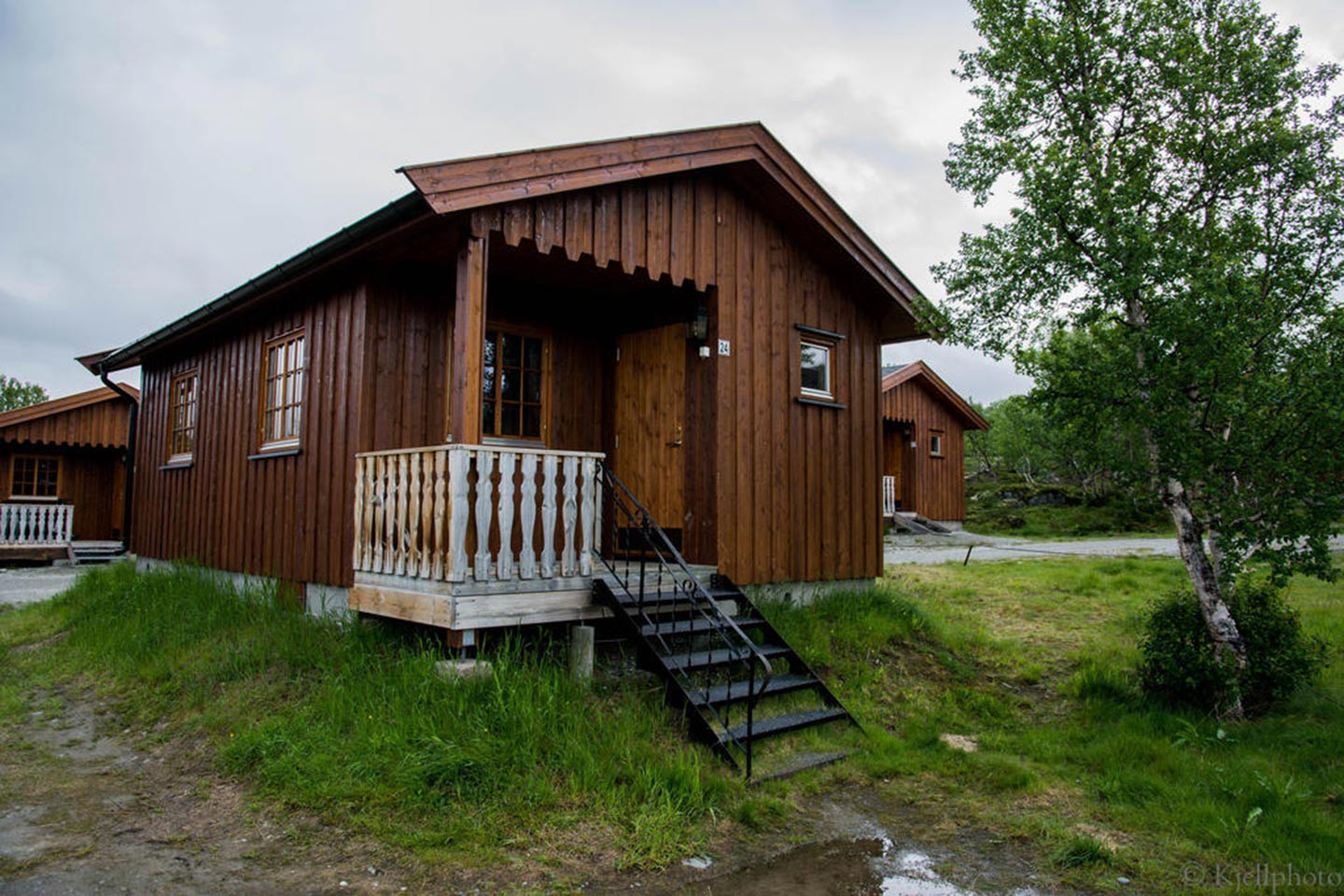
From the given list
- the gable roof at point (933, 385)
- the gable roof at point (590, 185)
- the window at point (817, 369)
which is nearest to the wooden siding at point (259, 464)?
the gable roof at point (590, 185)

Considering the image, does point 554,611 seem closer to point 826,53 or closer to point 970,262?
point 970,262

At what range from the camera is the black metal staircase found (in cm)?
537

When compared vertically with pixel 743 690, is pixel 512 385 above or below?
above

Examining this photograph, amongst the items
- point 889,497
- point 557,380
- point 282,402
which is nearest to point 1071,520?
point 889,497

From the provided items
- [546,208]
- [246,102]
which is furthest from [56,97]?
[546,208]


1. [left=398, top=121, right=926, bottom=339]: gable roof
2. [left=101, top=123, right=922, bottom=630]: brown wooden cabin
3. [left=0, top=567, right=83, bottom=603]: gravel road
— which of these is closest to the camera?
[left=398, top=121, right=926, bottom=339]: gable roof

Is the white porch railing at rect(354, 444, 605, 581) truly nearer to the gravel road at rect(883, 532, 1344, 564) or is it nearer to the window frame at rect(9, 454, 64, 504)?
the gravel road at rect(883, 532, 1344, 564)

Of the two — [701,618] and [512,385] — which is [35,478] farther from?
[701,618]

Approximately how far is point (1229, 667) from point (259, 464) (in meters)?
8.93

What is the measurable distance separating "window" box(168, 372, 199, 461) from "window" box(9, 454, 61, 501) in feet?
40.5

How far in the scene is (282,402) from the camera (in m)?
8.81

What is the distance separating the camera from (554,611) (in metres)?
5.93

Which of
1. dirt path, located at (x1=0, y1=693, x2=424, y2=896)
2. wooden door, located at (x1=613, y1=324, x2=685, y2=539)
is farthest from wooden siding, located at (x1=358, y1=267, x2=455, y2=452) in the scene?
dirt path, located at (x1=0, y1=693, x2=424, y2=896)

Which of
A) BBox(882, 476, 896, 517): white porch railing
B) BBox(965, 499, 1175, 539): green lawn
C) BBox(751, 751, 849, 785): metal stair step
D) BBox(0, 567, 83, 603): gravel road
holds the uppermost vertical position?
BBox(882, 476, 896, 517): white porch railing
